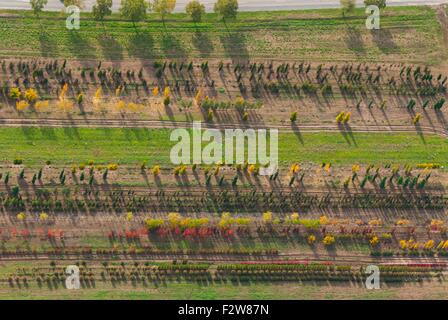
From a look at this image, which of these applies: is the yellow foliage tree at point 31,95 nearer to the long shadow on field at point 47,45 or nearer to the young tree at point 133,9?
the long shadow on field at point 47,45

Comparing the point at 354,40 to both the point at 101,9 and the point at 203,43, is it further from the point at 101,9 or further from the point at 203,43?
the point at 101,9

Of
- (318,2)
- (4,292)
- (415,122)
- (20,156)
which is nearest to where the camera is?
Result: (4,292)

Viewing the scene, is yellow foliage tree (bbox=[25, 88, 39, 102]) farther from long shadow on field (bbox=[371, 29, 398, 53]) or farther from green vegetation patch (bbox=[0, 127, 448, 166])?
long shadow on field (bbox=[371, 29, 398, 53])

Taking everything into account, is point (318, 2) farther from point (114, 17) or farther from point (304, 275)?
point (304, 275)

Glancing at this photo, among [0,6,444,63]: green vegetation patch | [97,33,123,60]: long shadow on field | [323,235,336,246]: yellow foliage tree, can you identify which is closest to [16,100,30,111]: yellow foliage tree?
[0,6,444,63]: green vegetation patch

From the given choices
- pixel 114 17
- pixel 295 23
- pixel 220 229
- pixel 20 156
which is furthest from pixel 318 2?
pixel 20 156
